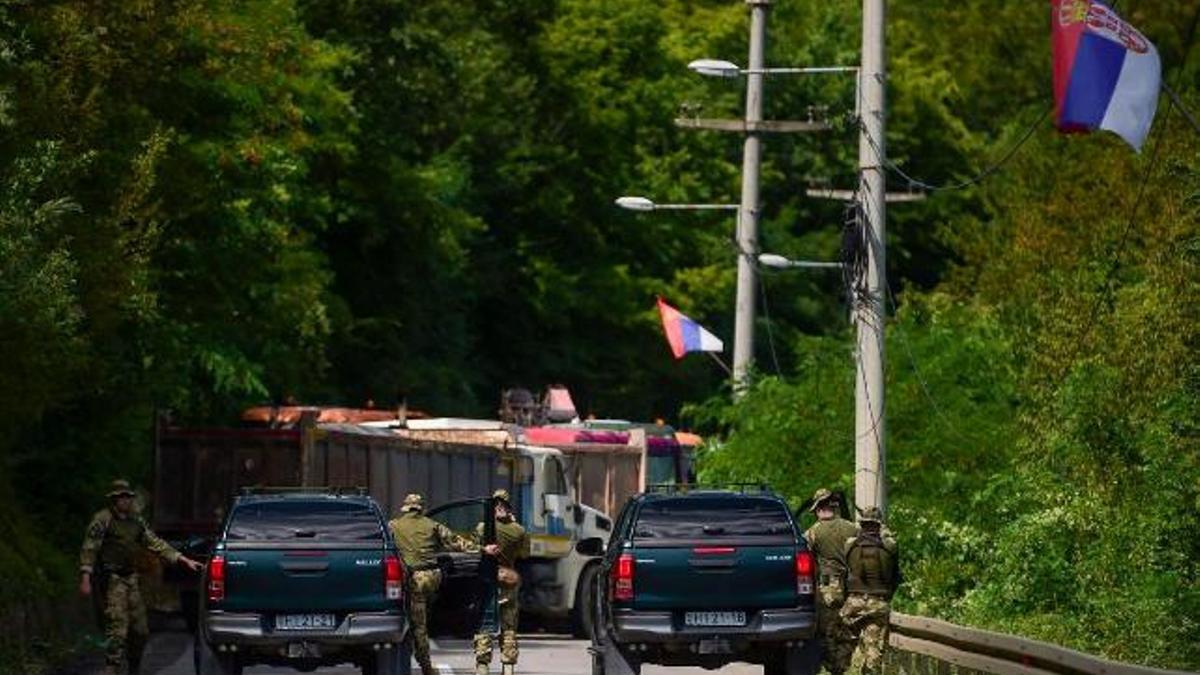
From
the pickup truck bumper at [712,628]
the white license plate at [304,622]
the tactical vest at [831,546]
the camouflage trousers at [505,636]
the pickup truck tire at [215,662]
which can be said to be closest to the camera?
the white license plate at [304,622]

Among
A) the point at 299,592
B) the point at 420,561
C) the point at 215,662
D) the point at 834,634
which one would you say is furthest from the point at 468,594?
the point at 215,662

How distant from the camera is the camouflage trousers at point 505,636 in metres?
31.5

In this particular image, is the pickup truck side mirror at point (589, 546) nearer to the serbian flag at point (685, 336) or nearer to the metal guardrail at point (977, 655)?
the metal guardrail at point (977, 655)

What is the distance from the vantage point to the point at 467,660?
36969mm

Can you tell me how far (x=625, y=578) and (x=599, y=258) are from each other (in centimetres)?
5520

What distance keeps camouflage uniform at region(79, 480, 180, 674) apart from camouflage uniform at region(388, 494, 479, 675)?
2256mm

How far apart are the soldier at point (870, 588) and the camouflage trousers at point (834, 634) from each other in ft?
1.85

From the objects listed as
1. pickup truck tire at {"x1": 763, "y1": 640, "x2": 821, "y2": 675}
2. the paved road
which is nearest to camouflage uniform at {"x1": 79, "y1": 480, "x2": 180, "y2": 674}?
the paved road

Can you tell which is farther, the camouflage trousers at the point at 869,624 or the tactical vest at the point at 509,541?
Answer: the tactical vest at the point at 509,541

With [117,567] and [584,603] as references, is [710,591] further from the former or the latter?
[584,603]

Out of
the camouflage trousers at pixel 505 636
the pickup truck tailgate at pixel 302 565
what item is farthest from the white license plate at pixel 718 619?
the camouflage trousers at pixel 505 636

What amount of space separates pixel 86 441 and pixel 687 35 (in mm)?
51866

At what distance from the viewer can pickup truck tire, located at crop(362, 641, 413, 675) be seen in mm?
29062

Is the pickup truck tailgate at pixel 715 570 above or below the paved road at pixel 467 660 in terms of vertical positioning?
above
